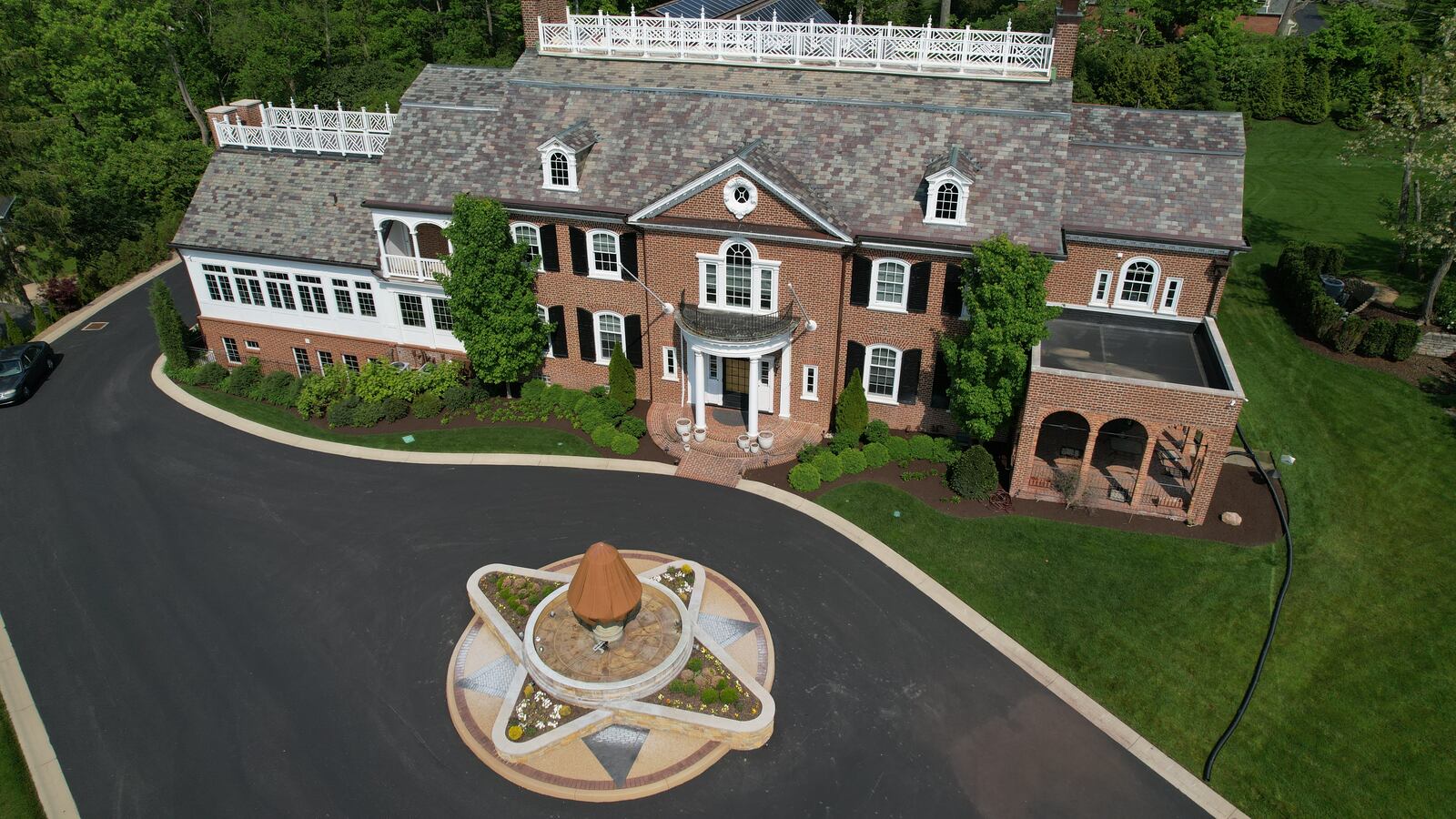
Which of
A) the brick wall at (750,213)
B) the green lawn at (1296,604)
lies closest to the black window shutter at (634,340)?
the brick wall at (750,213)

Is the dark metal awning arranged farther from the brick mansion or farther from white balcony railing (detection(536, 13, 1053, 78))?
white balcony railing (detection(536, 13, 1053, 78))

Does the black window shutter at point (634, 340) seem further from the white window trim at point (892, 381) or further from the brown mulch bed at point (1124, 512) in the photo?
the white window trim at point (892, 381)

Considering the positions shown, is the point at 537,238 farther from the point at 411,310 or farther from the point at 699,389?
the point at 699,389

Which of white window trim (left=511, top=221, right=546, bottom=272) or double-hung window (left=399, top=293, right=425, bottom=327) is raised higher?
white window trim (left=511, top=221, right=546, bottom=272)

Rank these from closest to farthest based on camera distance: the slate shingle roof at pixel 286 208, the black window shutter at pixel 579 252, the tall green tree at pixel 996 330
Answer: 1. the tall green tree at pixel 996 330
2. the black window shutter at pixel 579 252
3. the slate shingle roof at pixel 286 208

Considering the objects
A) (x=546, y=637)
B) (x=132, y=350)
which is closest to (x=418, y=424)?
(x=546, y=637)

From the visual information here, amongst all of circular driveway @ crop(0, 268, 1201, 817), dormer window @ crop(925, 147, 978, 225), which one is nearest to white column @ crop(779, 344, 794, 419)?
circular driveway @ crop(0, 268, 1201, 817)
